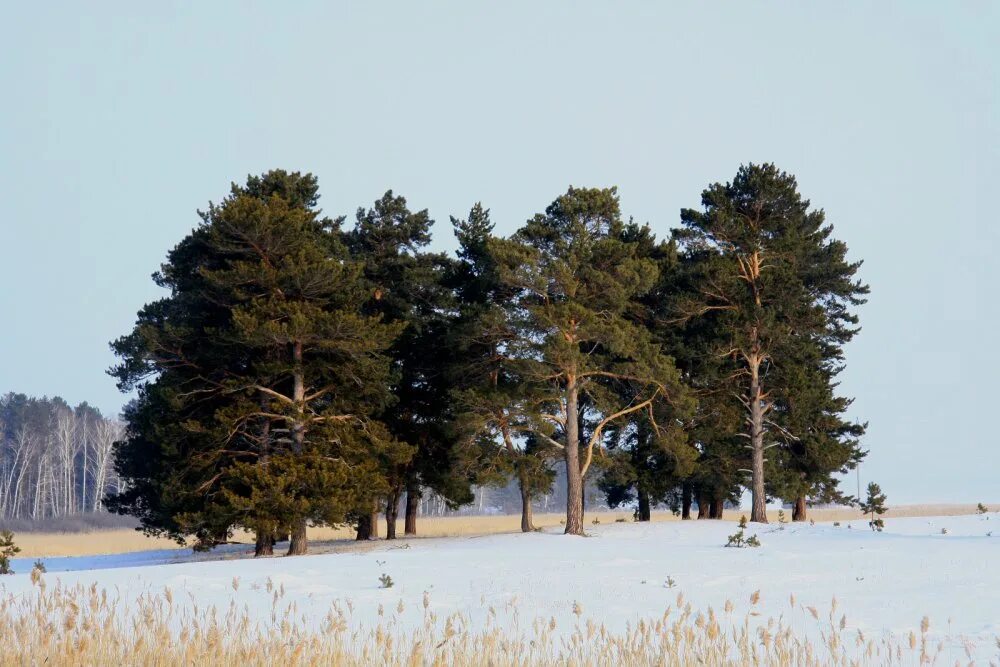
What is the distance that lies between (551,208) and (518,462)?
8655mm

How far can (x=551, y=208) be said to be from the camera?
32500 mm

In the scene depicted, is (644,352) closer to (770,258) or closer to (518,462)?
(518,462)

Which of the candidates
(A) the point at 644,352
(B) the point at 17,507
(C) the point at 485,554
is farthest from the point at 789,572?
(B) the point at 17,507

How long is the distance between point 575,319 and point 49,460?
8318 centimetres

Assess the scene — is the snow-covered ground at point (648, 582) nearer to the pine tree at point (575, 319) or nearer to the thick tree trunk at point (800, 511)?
the pine tree at point (575, 319)

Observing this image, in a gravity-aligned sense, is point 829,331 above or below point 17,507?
above

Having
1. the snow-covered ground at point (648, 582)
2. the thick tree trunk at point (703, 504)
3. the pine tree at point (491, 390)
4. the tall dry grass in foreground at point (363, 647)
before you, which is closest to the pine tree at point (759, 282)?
the thick tree trunk at point (703, 504)

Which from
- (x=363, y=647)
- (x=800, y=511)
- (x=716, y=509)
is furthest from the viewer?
(x=716, y=509)

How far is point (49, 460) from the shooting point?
96688 mm

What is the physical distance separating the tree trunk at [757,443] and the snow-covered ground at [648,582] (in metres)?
11.2

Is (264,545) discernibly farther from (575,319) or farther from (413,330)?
(575,319)

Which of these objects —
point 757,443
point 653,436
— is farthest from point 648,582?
point 757,443

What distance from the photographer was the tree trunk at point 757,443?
3531 cm

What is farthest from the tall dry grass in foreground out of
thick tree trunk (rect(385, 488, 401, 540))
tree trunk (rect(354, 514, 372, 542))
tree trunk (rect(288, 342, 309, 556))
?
tree trunk (rect(354, 514, 372, 542))
